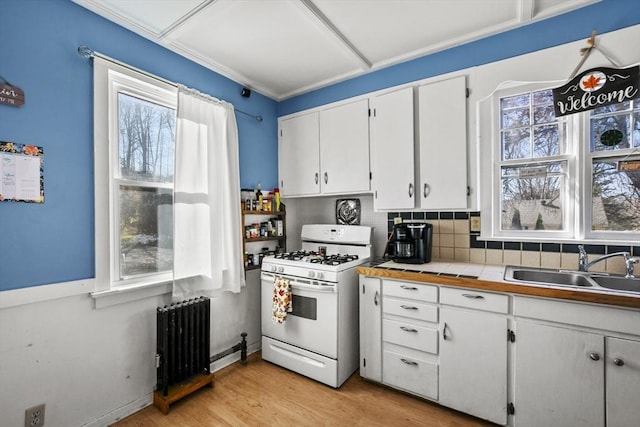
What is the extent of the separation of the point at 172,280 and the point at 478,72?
282cm

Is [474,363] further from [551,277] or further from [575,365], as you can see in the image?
[551,277]

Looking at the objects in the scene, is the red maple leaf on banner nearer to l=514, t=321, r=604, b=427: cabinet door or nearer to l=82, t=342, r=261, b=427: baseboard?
l=514, t=321, r=604, b=427: cabinet door

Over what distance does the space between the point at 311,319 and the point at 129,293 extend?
52.5 inches

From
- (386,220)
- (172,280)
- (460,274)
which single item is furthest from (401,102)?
(172,280)

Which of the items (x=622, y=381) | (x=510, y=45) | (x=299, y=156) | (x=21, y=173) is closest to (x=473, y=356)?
(x=622, y=381)

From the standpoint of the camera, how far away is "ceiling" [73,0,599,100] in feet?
5.89

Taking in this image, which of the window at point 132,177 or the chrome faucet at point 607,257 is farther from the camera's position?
the window at point 132,177

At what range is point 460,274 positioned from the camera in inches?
75.8

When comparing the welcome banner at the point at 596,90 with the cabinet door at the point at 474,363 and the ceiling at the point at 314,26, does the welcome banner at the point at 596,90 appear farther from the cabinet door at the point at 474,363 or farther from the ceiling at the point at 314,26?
the cabinet door at the point at 474,363

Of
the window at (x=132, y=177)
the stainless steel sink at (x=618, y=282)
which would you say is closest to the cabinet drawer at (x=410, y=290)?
the stainless steel sink at (x=618, y=282)

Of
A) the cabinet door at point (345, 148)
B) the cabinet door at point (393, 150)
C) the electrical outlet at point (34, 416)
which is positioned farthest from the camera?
the cabinet door at point (345, 148)

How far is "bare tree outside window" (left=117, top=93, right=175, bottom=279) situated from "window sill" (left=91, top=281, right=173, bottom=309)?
0.14m

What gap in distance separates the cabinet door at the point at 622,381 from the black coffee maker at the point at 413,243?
43.6 inches

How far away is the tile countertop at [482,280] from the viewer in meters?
1.43
